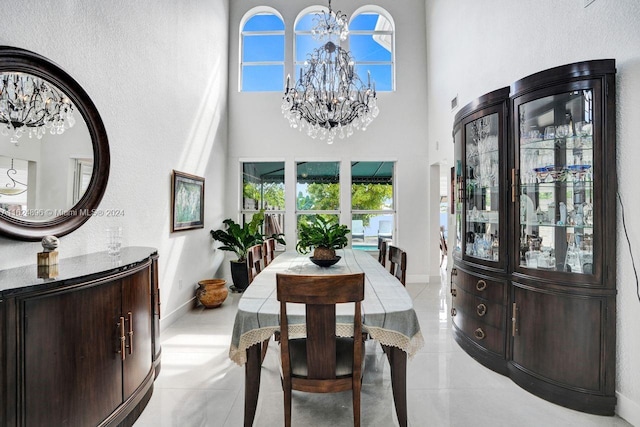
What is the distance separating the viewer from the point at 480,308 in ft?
9.48

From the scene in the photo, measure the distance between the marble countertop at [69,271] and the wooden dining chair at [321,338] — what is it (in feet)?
3.39

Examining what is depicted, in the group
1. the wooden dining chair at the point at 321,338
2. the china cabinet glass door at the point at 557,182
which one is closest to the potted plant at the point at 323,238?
the wooden dining chair at the point at 321,338

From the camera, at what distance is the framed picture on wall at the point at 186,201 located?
4012 millimetres

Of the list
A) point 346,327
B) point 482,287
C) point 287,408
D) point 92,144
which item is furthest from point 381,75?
point 287,408

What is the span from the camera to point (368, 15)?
246 inches

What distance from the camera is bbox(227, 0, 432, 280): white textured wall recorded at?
6.04 m

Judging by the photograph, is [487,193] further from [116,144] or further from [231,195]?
[231,195]

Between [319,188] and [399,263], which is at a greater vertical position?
[319,188]

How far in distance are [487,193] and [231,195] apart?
451 centimetres

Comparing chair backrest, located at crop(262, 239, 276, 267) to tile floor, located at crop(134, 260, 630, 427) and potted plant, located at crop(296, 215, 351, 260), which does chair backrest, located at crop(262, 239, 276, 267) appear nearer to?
potted plant, located at crop(296, 215, 351, 260)

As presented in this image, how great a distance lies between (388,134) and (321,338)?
501 centimetres

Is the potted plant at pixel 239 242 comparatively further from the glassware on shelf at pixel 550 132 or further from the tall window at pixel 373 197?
the glassware on shelf at pixel 550 132

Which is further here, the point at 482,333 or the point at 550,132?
the point at 482,333

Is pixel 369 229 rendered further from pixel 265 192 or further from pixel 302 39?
pixel 302 39
